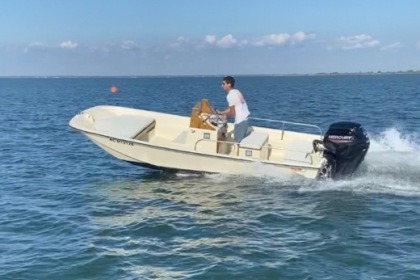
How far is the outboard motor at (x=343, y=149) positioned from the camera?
1203 cm

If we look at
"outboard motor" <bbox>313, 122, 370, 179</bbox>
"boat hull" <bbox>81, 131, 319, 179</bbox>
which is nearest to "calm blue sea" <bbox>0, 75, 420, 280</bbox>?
"boat hull" <bbox>81, 131, 319, 179</bbox>

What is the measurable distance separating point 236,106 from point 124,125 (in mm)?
3550

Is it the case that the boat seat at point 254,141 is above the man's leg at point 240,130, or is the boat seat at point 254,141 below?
below

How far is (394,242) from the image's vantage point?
8.61m

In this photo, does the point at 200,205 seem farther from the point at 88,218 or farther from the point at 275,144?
the point at 275,144

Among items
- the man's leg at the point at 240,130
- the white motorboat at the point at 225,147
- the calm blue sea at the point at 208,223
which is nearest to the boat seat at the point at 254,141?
the white motorboat at the point at 225,147

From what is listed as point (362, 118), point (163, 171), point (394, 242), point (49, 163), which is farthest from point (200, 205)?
point (362, 118)

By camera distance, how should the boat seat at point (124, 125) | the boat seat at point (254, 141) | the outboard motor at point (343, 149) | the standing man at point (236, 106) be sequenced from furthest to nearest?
the boat seat at point (124, 125) < the standing man at point (236, 106) < the boat seat at point (254, 141) < the outboard motor at point (343, 149)

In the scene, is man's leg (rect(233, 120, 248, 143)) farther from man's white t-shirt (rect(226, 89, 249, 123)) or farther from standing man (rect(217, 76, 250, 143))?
man's white t-shirt (rect(226, 89, 249, 123))

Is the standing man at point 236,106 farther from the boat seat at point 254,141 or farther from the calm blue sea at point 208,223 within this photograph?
the calm blue sea at point 208,223

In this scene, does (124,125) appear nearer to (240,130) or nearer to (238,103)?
(240,130)

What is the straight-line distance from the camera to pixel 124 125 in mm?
14719

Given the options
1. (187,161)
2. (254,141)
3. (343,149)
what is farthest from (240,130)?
(343,149)

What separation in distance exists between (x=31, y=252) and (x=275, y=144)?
8072 mm
